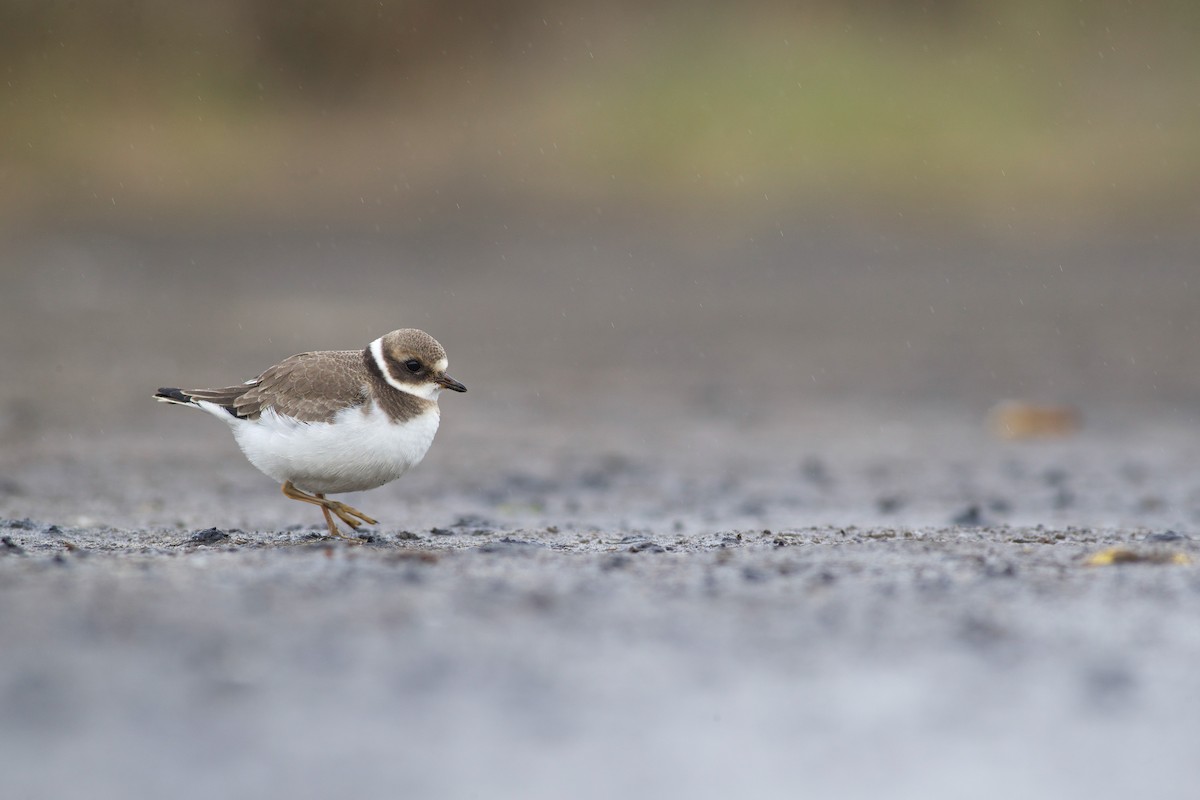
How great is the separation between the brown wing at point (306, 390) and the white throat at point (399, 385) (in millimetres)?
81

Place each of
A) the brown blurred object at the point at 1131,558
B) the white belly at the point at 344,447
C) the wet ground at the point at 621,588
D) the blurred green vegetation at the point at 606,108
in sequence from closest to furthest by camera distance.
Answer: the wet ground at the point at 621,588
the brown blurred object at the point at 1131,558
the white belly at the point at 344,447
the blurred green vegetation at the point at 606,108

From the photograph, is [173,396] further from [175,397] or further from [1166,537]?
[1166,537]

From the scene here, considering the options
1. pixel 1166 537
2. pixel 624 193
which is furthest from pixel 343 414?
pixel 624 193

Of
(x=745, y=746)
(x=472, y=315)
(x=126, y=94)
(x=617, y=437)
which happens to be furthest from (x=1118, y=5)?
(x=745, y=746)

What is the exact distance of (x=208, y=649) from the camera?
4402 millimetres

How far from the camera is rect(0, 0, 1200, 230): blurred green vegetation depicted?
23922 mm

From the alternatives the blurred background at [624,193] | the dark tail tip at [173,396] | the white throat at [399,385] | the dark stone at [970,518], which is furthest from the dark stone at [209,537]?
the blurred background at [624,193]

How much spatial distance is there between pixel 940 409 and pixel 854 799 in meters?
10.3

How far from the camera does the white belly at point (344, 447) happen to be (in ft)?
20.5

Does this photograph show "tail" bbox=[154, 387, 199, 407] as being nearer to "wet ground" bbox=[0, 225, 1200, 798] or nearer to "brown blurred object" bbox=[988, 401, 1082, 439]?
"wet ground" bbox=[0, 225, 1200, 798]

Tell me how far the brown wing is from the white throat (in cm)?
8

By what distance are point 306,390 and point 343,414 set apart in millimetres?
246

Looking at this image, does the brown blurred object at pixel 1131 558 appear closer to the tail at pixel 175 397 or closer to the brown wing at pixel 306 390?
the brown wing at pixel 306 390

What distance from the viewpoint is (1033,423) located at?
12.1m
